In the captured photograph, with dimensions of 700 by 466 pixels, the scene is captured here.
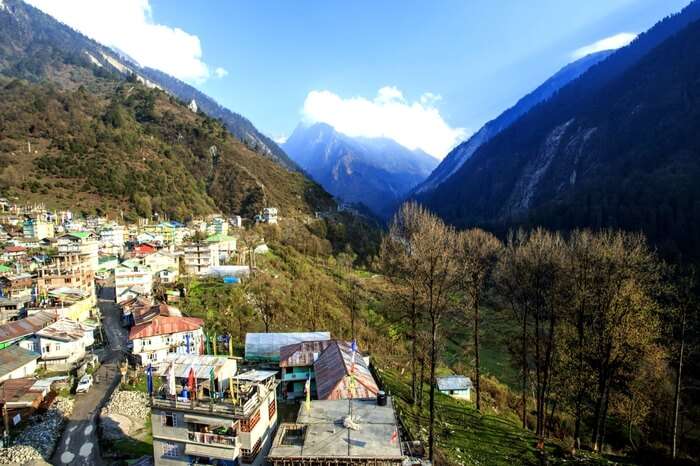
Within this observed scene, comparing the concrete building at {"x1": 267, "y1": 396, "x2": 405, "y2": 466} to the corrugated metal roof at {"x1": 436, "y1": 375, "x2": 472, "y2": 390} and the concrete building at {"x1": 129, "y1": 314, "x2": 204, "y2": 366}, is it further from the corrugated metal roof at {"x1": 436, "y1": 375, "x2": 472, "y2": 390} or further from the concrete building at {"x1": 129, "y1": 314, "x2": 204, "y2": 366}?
the concrete building at {"x1": 129, "y1": 314, "x2": 204, "y2": 366}

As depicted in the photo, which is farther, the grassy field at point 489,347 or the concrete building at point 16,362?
the grassy field at point 489,347

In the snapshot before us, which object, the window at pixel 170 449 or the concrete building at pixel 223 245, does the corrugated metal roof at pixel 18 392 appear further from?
the concrete building at pixel 223 245

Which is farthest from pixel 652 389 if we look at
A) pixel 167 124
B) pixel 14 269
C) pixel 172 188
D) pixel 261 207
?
pixel 167 124

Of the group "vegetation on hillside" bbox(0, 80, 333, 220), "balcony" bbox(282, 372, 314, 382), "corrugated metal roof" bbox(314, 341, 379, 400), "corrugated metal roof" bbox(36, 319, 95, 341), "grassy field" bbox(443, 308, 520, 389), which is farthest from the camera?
"vegetation on hillside" bbox(0, 80, 333, 220)

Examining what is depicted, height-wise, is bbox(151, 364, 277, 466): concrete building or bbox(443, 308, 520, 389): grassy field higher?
bbox(151, 364, 277, 466): concrete building

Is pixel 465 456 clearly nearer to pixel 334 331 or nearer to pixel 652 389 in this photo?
pixel 652 389

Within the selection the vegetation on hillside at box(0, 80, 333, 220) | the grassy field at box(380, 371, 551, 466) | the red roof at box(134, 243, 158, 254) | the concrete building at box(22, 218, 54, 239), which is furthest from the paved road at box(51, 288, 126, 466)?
the vegetation on hillside at box(0, 80, 333, 220)

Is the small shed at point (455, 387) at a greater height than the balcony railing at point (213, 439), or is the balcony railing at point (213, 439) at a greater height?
the balcony railing at point (213, 439)

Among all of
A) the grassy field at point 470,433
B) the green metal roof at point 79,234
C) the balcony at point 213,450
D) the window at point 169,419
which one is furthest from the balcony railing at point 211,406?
the green metal roof at point 79,234
